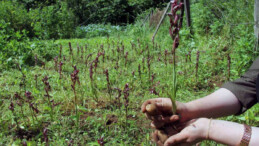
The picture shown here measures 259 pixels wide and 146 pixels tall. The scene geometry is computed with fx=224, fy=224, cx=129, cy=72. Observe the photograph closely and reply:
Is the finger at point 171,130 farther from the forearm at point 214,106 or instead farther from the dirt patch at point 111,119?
the dirt patch at point 111,119

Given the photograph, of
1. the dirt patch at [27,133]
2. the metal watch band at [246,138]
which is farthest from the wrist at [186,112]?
the dirt patch at [27,133]

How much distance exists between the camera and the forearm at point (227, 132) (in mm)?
1126

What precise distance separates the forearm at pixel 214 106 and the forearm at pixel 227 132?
33 cm

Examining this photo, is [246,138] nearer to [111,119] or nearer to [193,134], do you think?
[193,134]

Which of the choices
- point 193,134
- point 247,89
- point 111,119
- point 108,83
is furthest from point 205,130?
point 108,83

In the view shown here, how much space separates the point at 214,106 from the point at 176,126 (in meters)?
0.34

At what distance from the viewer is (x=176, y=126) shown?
1.35m

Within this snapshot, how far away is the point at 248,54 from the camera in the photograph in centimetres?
301

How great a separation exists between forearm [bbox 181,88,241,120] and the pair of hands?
0.05 metres

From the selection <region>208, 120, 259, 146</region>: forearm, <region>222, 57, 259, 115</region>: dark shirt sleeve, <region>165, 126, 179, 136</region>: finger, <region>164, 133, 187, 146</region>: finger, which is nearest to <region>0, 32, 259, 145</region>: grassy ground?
<region>222, 57, 259, 115</region>: dark shirt sleeve

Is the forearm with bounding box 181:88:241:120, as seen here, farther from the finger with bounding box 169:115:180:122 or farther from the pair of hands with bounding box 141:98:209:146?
the finger with bounding box 169:115:180:122

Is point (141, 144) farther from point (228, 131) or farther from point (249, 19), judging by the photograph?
point (249, 19)

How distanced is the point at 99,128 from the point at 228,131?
123 centimetres

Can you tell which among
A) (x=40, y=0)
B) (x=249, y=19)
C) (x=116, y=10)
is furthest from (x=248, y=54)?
(x=40, y=0)
